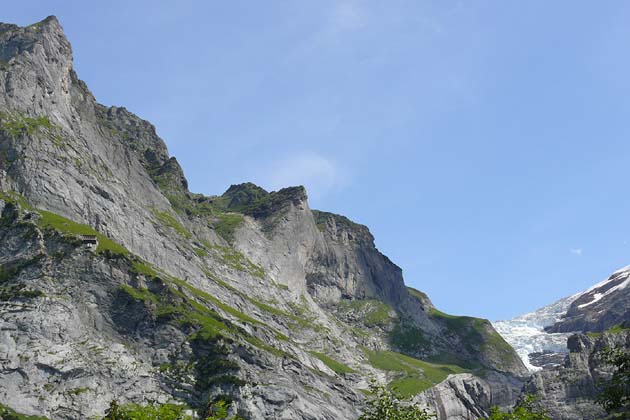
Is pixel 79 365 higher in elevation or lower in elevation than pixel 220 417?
higher

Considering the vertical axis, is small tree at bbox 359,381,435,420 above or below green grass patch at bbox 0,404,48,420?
below

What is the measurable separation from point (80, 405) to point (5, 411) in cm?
1979

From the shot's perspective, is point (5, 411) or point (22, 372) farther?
point (22, 372)

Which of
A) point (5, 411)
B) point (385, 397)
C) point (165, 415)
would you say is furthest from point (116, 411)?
point (5, 411)

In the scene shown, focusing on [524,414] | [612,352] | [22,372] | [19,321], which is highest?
[19,321]

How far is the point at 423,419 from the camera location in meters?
59.6

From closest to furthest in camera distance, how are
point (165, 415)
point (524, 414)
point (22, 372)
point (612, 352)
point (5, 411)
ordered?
point (165, 415) → point (524, 414) → point (612, 352) → point (5, 411) → point (22, 372)

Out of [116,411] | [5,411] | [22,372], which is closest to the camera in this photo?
[116,411]

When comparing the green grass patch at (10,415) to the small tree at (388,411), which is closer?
the small tree at (388,411)

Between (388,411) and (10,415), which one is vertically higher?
(10,415)

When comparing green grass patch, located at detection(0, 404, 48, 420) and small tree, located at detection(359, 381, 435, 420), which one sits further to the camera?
green grass patch, located at detection(0, 404, 48, 420)

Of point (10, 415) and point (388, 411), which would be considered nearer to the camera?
point (388, 411)

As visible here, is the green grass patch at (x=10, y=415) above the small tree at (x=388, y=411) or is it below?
above

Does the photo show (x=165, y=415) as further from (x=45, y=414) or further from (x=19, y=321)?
(x=19, y=321)
